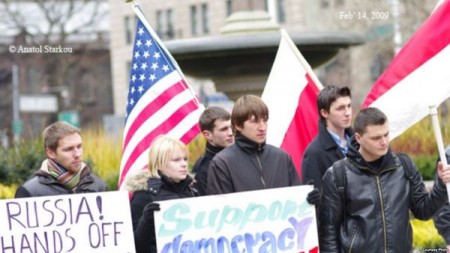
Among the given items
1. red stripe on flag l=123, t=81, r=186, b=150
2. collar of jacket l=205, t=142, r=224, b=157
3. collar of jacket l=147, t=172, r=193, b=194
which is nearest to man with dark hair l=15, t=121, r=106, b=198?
collar of jacket l=147, t=172, r=193, b=194

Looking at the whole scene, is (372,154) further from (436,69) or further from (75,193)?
(75,193)

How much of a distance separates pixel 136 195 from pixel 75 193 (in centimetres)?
39

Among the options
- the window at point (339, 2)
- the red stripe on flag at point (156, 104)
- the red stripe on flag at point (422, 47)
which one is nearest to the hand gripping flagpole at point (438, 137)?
the red stripe on flag at point (422, 47)

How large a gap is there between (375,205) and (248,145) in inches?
35.4

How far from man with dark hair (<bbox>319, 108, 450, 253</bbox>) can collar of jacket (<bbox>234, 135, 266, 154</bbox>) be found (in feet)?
1.59

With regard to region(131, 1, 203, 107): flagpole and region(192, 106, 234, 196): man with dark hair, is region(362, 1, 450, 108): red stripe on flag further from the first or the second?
region(131, 1, 203, 107): flagpole

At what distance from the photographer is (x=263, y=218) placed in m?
7.01

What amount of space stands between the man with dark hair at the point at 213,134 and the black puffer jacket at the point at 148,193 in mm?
886

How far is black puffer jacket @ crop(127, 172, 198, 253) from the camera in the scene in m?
7.04

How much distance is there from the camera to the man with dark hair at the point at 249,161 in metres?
7.04

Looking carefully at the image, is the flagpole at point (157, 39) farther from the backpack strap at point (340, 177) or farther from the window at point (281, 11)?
the window at point (281, 11)

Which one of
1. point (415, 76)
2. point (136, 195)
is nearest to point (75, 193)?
point (136, 195)

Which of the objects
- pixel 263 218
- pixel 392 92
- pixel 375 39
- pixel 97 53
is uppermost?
pixel 97 53

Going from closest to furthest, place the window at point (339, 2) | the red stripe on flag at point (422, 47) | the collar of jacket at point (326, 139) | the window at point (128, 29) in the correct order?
the collar of jacket at point (326, 139) < the red stripe on flag at point (422, 47) < the window at point (339, 2) < the window at point (128, 29)
